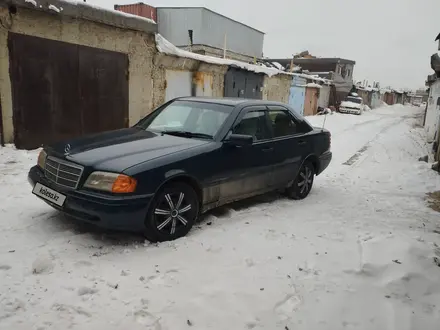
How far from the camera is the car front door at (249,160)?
15.1 ft

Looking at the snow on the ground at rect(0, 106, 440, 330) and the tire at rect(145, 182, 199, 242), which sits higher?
the tire at rect(145, 182, 199, 242)

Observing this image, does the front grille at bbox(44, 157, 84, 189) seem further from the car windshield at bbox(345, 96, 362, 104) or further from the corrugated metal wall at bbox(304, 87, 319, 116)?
the car windshield at bbox(345, 96, 362, 104)

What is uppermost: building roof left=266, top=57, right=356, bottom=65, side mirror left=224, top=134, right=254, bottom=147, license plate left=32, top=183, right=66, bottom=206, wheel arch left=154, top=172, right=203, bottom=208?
building roof left=266, top=57, right=356, bottom=65

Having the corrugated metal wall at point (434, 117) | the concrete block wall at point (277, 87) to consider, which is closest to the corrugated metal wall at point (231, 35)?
the concrete block wall at point (277, 87)

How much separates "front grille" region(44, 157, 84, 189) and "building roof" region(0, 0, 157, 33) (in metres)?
4.92

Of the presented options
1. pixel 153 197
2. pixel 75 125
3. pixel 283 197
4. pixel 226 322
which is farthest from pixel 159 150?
pixel 75 125

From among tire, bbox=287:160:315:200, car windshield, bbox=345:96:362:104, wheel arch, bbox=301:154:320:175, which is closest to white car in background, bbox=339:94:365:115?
car windshield, bbox=345:96:362:104

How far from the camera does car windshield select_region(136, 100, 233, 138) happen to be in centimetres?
466

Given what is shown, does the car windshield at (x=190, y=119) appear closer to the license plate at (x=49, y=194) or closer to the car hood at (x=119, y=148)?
the car hood at (x=119, y=148)

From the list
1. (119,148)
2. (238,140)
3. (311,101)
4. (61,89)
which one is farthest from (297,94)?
(119,148)

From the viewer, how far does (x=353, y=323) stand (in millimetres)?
2766

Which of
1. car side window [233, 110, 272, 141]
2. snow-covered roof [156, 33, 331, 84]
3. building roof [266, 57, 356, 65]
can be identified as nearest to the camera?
car side window [233, 110, 272, 141]

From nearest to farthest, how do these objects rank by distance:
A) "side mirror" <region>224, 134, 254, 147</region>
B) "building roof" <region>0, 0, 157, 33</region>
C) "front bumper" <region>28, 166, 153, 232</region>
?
1. "front bumper" <region>28, 166, 153, 232</region>
2. "side mirror" <region>224, 134, 254, 147</region>
3. "building roof" <region>0, 0, 157, 33</region>

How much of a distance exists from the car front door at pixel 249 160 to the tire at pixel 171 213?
564 mm
